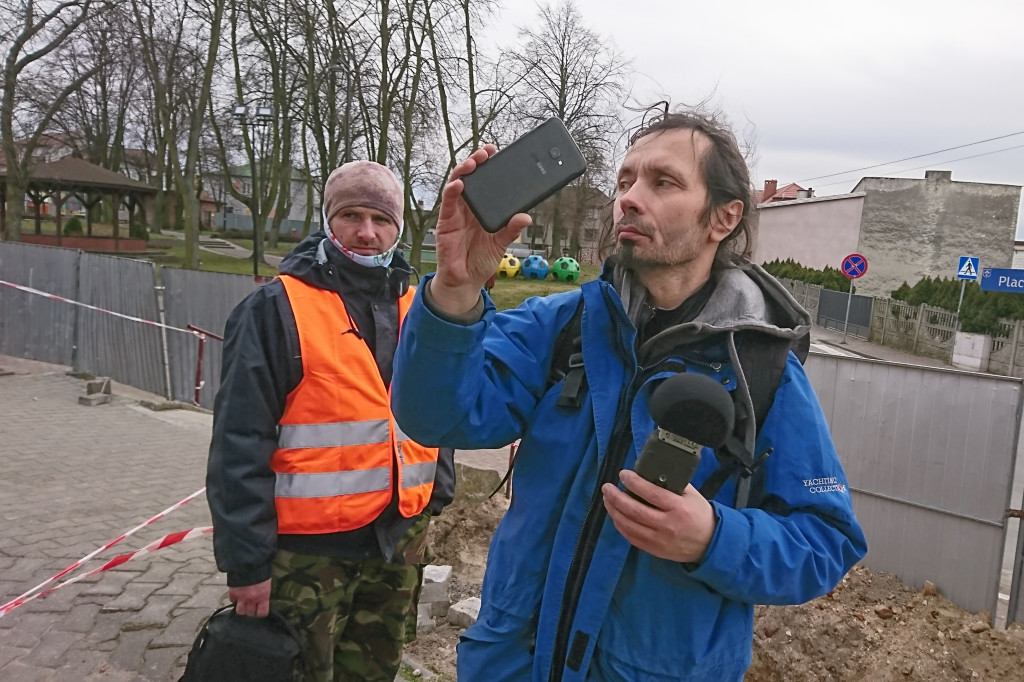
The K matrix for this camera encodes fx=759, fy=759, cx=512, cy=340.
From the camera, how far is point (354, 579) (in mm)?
2676

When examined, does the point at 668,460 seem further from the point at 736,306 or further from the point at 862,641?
the point at 862,641

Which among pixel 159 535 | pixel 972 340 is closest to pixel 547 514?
pixel 159 535

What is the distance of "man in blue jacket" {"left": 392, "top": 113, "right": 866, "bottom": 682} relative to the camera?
143cm

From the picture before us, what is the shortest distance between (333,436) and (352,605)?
67cm

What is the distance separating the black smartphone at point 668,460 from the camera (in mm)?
1209

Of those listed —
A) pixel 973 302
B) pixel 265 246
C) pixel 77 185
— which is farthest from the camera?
pixel 265 246

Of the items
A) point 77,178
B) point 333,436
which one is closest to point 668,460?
point 333,436

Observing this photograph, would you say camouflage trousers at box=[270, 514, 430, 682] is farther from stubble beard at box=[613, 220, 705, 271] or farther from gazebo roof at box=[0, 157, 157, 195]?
gazebo roof at box=[0, 157, 157, 195]

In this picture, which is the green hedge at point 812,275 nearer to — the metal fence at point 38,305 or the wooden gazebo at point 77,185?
the metal fence at point 38,305

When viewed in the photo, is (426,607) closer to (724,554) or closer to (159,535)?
(159,535)

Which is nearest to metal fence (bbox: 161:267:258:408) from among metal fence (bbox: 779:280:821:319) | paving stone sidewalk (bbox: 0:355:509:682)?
paving stone sidewalk (bbox: 0:355:509:682)

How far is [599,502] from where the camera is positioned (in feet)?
5.06

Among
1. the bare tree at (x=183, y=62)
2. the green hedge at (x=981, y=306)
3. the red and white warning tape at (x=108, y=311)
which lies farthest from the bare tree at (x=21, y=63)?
the green hedge at (x=981, y=306)

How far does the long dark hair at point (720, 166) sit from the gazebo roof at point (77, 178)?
3456cm
